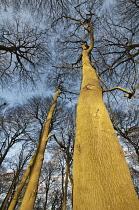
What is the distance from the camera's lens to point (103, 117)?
1.09 meters

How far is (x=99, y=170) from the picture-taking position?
73 cm

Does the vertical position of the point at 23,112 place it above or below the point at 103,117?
above

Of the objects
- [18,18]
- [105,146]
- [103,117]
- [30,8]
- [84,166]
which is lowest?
[84,166]

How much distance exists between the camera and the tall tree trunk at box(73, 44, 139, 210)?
60 cm

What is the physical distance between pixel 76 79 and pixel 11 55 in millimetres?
3458

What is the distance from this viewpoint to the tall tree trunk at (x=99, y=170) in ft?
1.97

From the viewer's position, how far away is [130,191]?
64 centimetres

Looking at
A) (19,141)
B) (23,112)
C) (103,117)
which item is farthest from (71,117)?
(103,117)

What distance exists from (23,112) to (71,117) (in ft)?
15.1

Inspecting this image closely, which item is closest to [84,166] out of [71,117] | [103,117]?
[103,117]

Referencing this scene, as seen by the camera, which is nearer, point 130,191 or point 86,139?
point 130,191

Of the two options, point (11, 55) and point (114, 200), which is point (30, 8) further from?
point (114, 200)

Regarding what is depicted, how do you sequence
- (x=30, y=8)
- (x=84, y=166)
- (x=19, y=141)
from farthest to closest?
(x=19, y=141)
(x=30, y=8)
(x=84, y=166)

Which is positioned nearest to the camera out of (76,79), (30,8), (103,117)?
(103,117)
